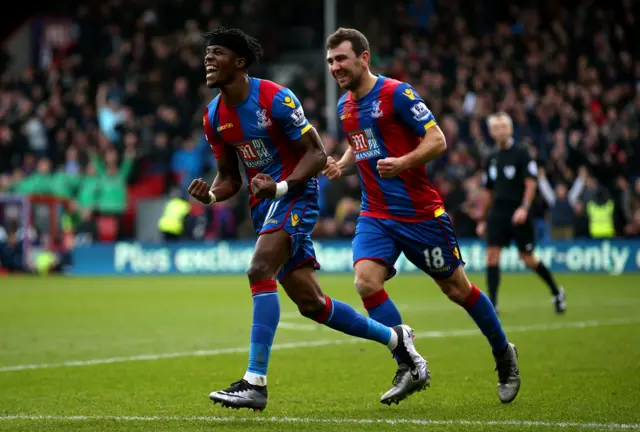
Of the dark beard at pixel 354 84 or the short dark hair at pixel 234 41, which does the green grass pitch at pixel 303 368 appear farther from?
the short dark hair at pixel 234 41

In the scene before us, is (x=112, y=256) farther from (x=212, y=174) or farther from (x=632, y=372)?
(x=632, y=372)

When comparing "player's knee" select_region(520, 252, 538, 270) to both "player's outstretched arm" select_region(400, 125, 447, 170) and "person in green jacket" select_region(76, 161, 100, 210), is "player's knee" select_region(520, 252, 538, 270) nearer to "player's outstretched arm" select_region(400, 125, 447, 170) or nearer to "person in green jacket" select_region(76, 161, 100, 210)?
"player's outstretched arm" select_region(400, 125, 447, 170)

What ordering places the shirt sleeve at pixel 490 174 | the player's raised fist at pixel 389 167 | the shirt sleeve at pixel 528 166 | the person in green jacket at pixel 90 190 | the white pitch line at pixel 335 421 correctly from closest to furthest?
the white pitch line at pixel 335 421 → the player's raised fist at pixel 389 167 → the shirt sleeve at pixel 528 166 → the shirt sleeve at pixel 490 174 → the person in green jacket at pixel 90 190

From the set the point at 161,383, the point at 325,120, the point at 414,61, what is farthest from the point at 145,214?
the point at 161,383

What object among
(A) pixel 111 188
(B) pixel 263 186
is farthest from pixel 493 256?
(A) pixel 111 188

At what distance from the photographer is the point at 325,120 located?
25.4 meters

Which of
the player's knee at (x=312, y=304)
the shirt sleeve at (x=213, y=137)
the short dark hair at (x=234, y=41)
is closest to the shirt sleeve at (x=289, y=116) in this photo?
the short dark hair at (x=234, y=41)

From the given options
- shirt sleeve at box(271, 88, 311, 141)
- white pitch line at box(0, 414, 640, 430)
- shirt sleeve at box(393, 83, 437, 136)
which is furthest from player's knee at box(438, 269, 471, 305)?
shirt sleeve at box(271, 88, 311, 141)

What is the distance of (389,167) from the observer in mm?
6320

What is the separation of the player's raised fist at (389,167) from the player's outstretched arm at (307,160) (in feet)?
1.14

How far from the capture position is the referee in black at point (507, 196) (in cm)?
1290

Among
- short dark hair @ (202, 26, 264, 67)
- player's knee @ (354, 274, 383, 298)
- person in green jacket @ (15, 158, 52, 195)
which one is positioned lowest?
person in green jacket @ (15, 158, 52, 195)

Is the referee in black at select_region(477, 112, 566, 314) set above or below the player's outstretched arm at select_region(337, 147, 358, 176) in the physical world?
below

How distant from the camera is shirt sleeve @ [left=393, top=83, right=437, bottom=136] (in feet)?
21.6
